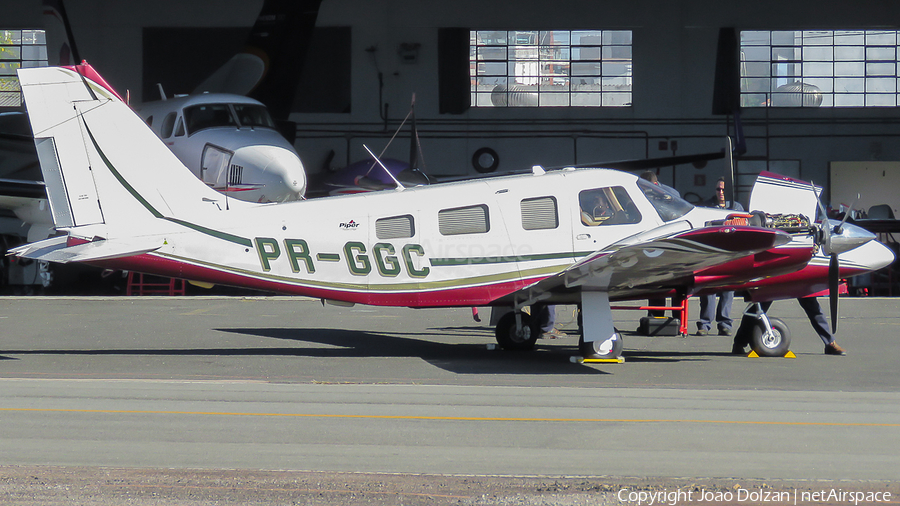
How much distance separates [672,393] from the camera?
7715mm

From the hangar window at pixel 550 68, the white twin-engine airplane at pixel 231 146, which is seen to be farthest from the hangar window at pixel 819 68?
the white twin-engine airplane at pixel 231 146

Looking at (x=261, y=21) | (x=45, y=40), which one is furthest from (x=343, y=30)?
(x=45, y=40)

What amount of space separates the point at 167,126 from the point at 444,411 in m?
13.9

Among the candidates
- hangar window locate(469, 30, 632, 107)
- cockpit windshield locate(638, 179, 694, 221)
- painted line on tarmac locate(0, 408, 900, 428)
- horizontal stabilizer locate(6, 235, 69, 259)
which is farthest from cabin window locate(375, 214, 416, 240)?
hangar window locate(469, 30, 632, 107)

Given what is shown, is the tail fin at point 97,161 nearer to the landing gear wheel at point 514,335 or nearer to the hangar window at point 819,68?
the landing gear wheel at point 514,335

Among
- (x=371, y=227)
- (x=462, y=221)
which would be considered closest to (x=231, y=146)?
(x=371, y=227)

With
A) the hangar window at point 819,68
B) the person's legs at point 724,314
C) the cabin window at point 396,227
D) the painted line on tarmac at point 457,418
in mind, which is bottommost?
the person's legs at point 724,314

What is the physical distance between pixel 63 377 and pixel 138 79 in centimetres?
2162

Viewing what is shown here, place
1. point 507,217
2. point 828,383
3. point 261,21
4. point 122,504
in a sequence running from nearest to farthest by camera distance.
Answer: point 122,504 → point 828,383 → point 507,217 → point 261,21

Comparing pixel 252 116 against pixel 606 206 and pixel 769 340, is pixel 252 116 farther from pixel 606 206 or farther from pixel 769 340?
pixel 769 340

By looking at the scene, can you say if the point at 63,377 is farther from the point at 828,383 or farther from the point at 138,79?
the point at 138,79

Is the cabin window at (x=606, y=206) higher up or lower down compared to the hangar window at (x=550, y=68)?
lower down

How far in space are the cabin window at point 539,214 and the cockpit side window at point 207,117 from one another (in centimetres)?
1019

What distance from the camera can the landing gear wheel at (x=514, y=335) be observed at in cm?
1096
